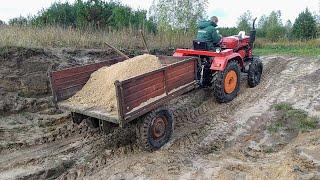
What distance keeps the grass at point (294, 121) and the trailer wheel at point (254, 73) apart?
65.1 inches

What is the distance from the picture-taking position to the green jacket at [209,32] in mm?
7559

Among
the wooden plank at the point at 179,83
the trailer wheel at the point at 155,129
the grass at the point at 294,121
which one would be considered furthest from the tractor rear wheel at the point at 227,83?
the trailer wheel at the point at 155,129

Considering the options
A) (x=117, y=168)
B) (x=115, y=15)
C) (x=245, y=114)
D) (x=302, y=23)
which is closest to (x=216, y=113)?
(x=245, y=114)

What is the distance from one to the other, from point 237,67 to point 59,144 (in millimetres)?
4094

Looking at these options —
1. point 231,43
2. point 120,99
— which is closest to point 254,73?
point 231,43

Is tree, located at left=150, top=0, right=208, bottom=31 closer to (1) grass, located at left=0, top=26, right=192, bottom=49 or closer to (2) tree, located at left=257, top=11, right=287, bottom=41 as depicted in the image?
(1) grass, located at left=0, top=26, right=192, bottom=49

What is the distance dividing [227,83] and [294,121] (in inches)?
64.5

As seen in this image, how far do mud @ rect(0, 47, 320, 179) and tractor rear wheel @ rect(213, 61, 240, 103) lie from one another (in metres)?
0.19

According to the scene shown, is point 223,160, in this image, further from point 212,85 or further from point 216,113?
point 212,85

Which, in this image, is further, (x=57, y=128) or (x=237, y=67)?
(x=237, y=67)

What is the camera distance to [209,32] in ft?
24.8

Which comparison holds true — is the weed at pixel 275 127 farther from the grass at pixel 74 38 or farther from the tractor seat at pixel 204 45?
the grass at pixel 74 38

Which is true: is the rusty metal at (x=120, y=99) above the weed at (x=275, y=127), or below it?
above

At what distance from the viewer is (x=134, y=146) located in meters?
5.70
